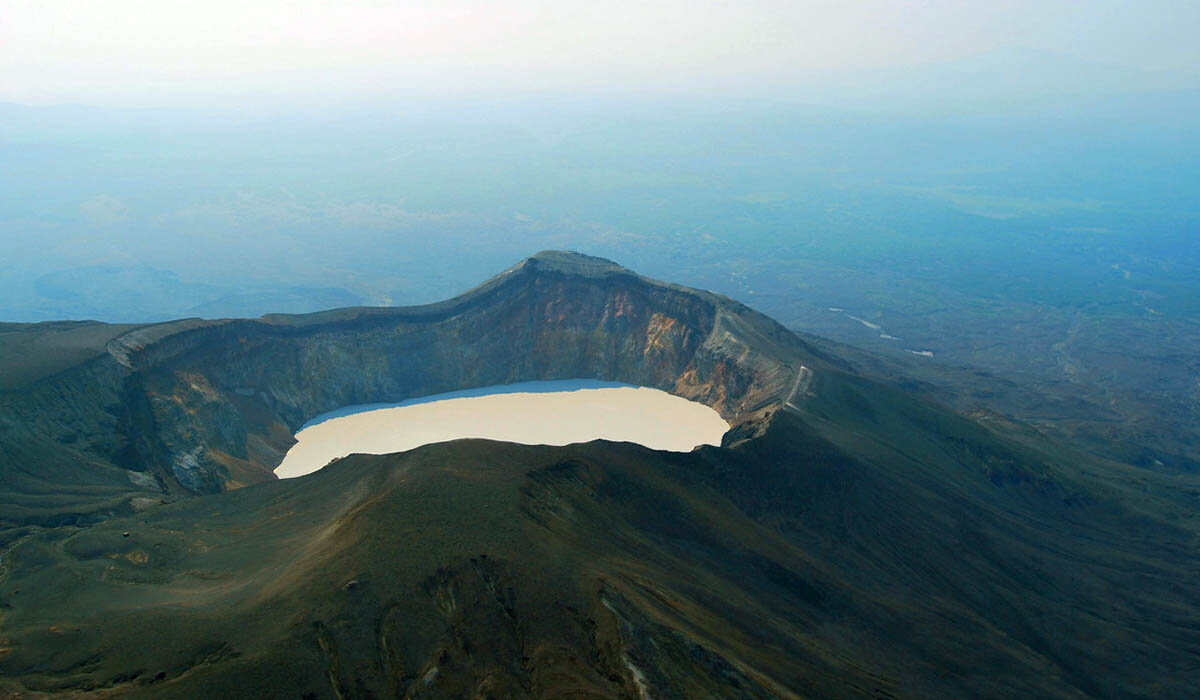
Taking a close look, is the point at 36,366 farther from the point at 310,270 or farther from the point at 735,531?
the point at 310,270

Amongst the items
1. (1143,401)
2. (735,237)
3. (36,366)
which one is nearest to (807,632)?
(36,366)

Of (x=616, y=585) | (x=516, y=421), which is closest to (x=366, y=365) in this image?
(x=516, y=421)

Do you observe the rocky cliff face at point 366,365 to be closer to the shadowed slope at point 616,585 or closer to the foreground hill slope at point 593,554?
the foreground hill slope at point 593,554

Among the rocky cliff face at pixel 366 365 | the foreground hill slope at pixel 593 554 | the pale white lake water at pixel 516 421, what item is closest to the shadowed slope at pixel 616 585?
the foreground hill slope at pixel 593 554

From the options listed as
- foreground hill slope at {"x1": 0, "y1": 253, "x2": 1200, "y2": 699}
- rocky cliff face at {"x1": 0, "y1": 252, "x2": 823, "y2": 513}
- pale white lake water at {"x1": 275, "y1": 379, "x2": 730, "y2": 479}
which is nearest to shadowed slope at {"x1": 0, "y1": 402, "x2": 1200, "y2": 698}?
foreground hill slope at {"x1": 0, "y1": 253, "x2": 1200, "y2": 699}

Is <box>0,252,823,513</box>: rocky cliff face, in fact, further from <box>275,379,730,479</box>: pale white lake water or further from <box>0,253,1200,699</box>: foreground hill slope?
<box>275,379,730,479</box>: pale white lake water

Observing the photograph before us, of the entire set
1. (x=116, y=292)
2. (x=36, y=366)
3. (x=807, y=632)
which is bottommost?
(x=116, y=292)
